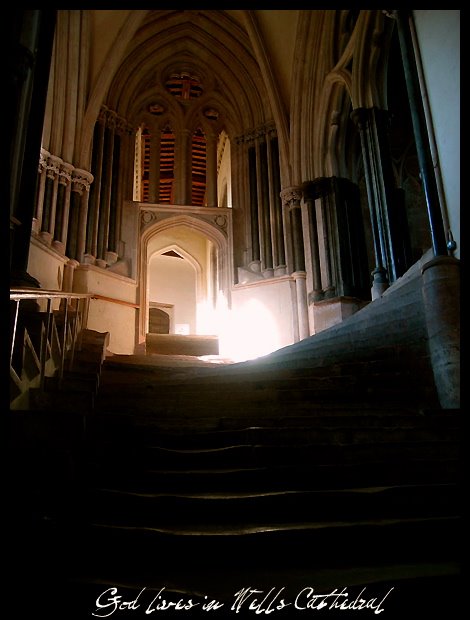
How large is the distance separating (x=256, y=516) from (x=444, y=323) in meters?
2.02

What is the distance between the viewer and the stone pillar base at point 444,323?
3.09 meters

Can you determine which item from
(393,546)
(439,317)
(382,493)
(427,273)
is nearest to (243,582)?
(393,546)

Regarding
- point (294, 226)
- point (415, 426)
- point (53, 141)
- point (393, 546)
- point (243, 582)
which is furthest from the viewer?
point (294, 226)

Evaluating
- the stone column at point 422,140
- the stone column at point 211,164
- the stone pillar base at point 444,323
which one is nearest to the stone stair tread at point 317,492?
the stone pillar base at point 444,323

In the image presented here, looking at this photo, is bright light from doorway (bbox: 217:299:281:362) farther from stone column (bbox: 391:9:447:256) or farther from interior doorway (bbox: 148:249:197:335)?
interior doorway (bbox: 148:249:197:335)

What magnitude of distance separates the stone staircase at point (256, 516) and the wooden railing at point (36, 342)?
1.72 ft

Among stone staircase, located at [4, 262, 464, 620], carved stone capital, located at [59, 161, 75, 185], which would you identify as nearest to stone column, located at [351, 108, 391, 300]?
stone staircase, located at [4, 262, 464, 620]

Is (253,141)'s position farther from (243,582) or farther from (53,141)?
A: (243,582)

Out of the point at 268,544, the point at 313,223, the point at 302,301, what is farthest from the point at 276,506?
the point at 313,223

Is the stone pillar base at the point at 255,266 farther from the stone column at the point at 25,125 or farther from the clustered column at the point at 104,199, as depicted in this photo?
the stone column at the point at 25,125

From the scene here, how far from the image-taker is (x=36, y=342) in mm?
3145

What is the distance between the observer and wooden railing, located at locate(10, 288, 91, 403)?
2570mm

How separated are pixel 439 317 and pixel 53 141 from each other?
7197 mm

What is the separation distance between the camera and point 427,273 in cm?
346
